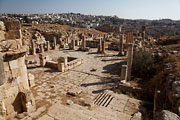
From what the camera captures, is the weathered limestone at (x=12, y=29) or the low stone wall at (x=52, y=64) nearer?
the weathered limestone at (x=12, y=29)

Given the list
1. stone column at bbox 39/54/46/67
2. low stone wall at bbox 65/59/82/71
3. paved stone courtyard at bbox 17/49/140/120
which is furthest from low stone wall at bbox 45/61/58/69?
low stone wall at bbox 65/59/82/71

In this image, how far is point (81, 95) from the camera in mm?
8820

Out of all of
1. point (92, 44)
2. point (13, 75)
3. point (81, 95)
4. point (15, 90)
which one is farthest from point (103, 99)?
point (92, 44)

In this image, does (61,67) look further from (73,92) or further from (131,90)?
(131,90)

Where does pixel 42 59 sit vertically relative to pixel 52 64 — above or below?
above

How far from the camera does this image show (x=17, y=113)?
5641 mm

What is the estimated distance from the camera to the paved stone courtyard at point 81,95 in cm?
462

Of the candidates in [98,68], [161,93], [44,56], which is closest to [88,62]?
[98,68]

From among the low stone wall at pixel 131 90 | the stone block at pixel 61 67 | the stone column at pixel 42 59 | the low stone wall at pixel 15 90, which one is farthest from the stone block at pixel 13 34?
the stone column at pixel 42 59

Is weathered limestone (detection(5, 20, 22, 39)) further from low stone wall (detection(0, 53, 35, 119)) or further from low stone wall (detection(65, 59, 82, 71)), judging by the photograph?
low stone wall (detection(65, 59, 82, 71))

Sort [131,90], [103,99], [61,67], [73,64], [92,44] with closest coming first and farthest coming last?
1. [103,99]
2. [131,90]
3. [61,67]
4. [73,64]
5. [92,44]

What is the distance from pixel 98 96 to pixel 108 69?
18.7 ft

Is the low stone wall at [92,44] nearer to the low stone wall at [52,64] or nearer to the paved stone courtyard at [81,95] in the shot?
the paved stone courtyard at [81,95]

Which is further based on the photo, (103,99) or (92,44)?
(92,44)
